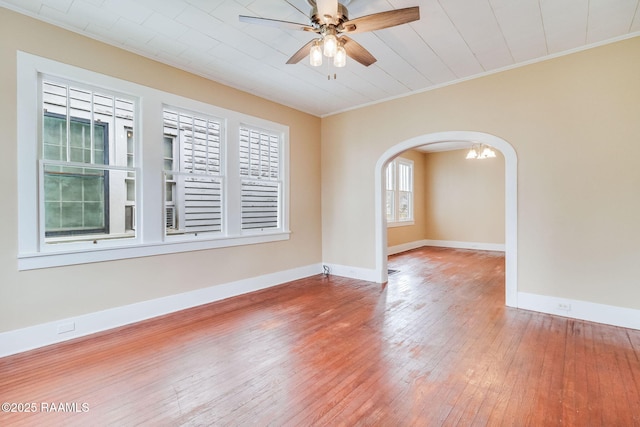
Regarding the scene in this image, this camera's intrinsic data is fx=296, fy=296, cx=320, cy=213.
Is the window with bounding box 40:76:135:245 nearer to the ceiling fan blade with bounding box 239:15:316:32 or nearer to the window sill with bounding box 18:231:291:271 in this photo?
the window sill with bounding box 18:231:291:271

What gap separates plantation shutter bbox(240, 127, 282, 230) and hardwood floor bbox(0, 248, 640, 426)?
1.53 meters

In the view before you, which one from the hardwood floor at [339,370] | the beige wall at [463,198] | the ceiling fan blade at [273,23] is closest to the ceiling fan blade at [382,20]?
the ceiling fan blade at [273,23]

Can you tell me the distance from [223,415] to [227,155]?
3.30 m

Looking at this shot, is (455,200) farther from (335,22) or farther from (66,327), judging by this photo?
(66,327)

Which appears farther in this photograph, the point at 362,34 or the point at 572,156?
the point at 572,156

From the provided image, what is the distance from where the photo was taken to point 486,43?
10.5 feet

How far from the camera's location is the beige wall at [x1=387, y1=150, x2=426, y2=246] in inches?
341

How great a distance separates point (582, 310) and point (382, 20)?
3770mm

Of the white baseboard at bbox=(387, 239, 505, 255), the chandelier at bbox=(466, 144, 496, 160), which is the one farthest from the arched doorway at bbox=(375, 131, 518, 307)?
the white baseboard at bbox=(387, 239, 505, 255)

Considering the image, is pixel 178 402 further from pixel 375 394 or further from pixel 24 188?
pixel 24 188

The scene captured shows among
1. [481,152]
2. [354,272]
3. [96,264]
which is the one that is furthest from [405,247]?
[96,264]

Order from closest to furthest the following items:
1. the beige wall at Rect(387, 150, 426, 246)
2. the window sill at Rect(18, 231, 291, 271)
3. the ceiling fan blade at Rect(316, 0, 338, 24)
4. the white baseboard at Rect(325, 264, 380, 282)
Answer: the ceiling fan blade at Rect(316, 0, 338, 24)
the window sill at Rect(18, 231, 291, 271)
the white baseboard at Rect(325, 264, 380, 282)
the beige wall at Rect(387, 150, 426, 246)

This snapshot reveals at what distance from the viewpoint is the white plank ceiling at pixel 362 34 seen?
8.52 feet

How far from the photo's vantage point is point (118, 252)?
10.7 feet
